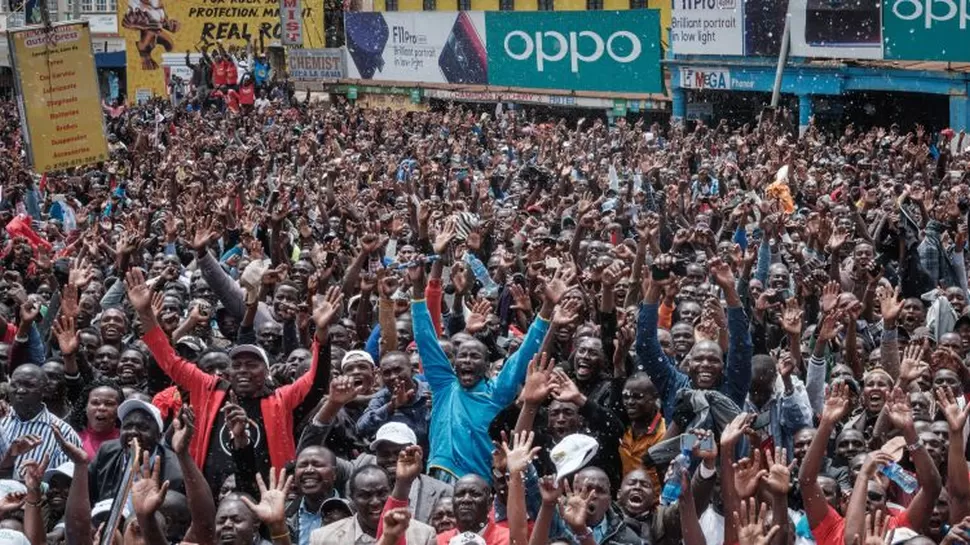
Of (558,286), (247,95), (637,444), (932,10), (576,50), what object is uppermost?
(932,10)

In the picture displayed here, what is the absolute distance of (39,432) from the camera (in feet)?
20.8

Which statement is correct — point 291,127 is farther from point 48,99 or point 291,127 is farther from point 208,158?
point 48,99

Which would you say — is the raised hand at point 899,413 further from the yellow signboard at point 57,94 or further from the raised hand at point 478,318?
the yellow signboard at point 57,94

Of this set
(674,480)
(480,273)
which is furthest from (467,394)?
(480,273)

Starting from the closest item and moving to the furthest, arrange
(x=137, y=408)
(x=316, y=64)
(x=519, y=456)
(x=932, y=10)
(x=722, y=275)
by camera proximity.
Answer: (x=519, y=456) < (x=137, y=408) < (x=722, y=275) < (x=932, y=10) < (x=316, y=64)

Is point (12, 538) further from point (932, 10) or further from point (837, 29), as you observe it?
point (837, 29)

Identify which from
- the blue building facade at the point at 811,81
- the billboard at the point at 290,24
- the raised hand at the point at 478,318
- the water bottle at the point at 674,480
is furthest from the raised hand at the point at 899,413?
the billboard at the point at 290,24

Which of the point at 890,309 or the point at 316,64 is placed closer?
the point at 890,309

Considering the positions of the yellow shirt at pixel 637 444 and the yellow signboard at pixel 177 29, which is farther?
the yellow signboard at pixel 177 29

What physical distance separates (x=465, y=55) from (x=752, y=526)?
78.9 ft

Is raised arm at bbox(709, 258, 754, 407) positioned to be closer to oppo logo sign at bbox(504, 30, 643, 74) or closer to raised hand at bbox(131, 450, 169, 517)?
raised hand at bbox(131, 450, 169, 517)

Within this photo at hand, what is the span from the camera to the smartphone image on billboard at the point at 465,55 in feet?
91.6

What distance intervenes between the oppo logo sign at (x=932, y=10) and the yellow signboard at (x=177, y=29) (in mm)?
17588

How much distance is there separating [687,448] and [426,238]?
15.7 feet
